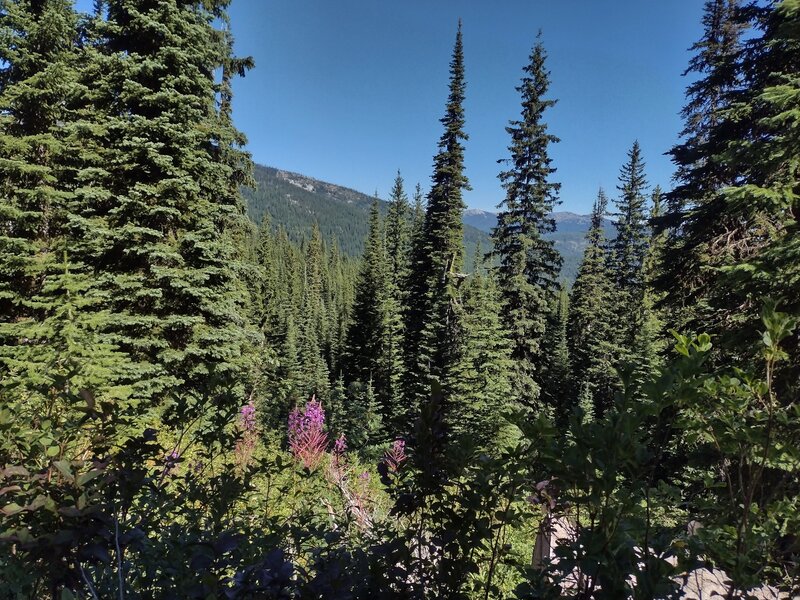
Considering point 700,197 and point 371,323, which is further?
point 371,323

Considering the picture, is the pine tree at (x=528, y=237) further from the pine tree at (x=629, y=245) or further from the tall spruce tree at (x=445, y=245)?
the pine tree at (x=629, y=245)

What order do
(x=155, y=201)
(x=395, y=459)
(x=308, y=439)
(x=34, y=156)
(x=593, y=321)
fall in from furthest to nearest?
(x=593, y=321), (x=34, y=156), (x=155, y=201), (x=308, y=439), (x=395, y=459)

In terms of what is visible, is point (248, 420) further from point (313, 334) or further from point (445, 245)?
point (313, 334)

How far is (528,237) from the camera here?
1727 centimetres

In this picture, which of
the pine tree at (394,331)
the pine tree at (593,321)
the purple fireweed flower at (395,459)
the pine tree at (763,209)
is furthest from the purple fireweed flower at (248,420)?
the pine tree at (593,321)

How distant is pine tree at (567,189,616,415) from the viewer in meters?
25.4

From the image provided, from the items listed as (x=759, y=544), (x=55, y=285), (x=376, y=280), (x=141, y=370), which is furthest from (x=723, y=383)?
(x=376, y=280)

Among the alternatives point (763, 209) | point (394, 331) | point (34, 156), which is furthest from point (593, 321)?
point (34, 156)

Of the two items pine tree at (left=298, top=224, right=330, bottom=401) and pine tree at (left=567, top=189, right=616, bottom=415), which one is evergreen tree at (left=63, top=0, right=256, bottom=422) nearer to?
pine tree at (left=298, top=224, right=330, bottom=401)

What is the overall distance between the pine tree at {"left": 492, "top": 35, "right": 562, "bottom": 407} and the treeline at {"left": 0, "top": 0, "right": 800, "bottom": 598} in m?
0.14

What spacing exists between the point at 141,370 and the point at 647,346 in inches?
807

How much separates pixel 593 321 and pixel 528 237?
13.6 m

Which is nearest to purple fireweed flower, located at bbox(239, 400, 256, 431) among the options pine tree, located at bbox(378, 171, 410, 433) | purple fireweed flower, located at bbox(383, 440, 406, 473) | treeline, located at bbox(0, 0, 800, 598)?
treeline, located at bbox(0, 0, 800, 598)

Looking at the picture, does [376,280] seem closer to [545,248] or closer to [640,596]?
[545,248]
